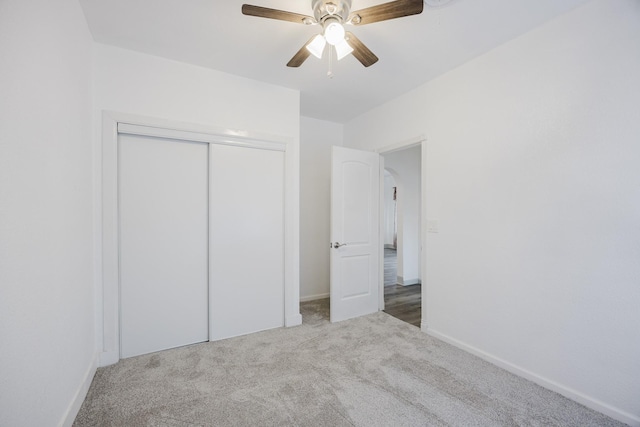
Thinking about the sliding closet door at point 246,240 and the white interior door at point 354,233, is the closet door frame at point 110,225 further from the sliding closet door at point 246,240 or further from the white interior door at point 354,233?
the white interior door at point 354,233

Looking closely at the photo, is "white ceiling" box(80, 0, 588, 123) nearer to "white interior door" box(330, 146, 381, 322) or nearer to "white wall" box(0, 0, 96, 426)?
"white wall" box(0, 0, 96, 426)

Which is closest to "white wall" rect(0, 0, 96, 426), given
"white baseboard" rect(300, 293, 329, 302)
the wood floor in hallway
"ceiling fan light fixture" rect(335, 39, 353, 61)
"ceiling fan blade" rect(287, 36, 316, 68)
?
"ceiling fan blade" rect(287, 36, 316, 68)

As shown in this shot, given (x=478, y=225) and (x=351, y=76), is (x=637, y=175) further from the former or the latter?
(x=351, y=76)

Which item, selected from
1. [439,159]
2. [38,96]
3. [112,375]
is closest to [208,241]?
[112,375]

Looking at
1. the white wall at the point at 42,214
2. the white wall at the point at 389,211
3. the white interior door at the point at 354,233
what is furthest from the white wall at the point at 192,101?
the white wall at the point at 389,211

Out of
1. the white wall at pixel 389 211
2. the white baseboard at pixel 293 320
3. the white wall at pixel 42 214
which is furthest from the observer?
the white wall at pixel 389 211

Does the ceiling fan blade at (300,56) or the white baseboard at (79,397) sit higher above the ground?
the ceiling fan blade at (300,56)

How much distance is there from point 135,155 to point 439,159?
294 cm

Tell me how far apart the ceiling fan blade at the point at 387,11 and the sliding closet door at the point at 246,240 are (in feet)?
5.28

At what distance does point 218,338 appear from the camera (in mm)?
2521

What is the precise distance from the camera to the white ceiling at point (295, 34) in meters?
1.72

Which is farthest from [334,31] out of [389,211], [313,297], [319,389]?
[389,211]

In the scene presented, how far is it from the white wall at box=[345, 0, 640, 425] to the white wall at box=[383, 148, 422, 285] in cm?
208

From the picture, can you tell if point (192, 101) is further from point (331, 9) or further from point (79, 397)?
point (79, 397)
